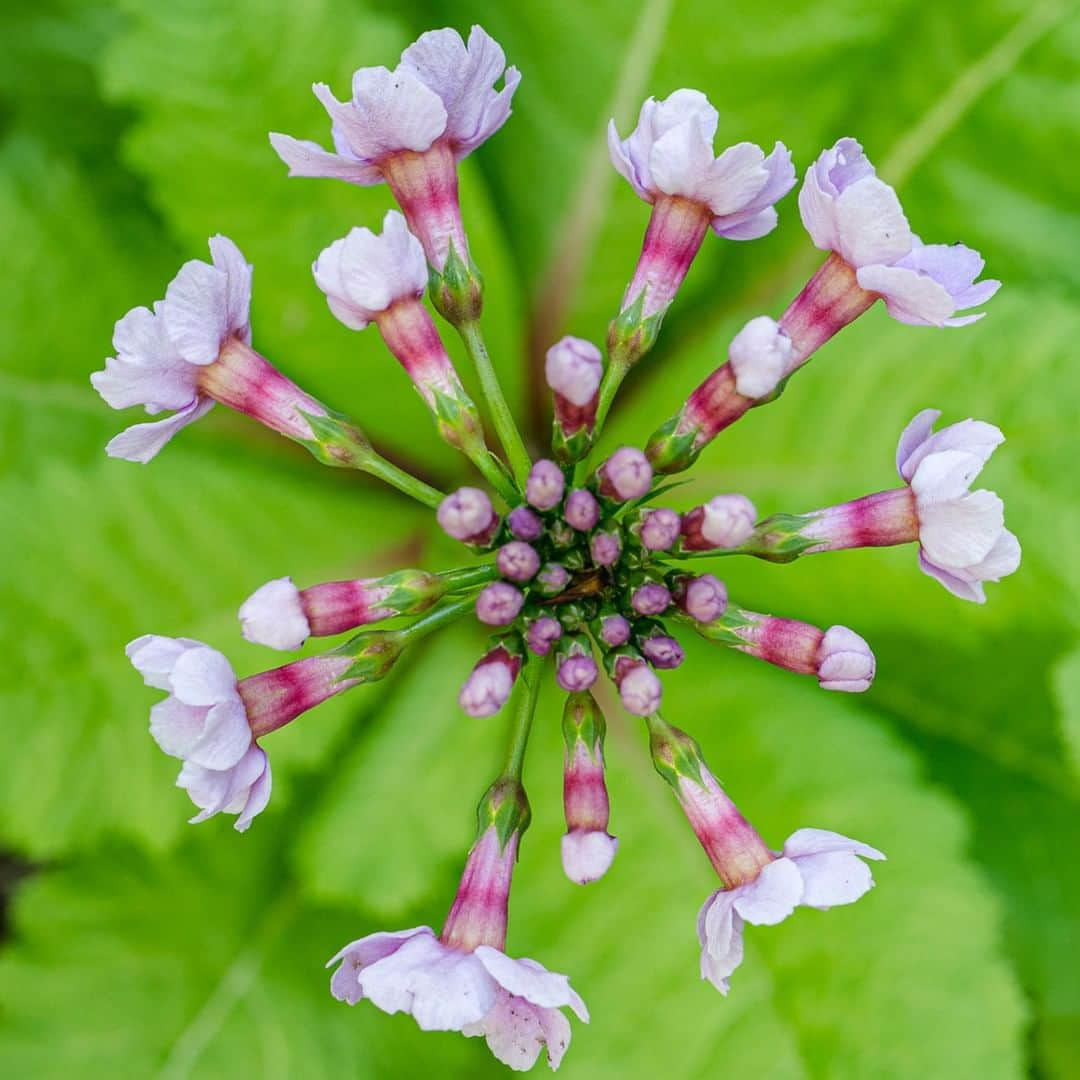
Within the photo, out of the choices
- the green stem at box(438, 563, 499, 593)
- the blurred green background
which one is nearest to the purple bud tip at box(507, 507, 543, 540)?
the green stem at box(438, 563, 499, 593)

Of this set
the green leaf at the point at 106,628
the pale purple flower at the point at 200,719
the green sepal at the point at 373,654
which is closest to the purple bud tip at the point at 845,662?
the green sepal at the point at 373,654

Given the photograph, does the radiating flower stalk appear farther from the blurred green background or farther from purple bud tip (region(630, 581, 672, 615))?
the blurred green background

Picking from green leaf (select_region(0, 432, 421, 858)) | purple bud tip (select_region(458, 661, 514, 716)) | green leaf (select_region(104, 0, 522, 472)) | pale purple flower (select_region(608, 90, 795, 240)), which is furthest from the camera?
green leaf (select_region(0, 432, 421, 858))

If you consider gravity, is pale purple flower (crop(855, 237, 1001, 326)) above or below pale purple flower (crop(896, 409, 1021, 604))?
above

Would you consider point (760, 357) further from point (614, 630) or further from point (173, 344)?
point (173, 344)

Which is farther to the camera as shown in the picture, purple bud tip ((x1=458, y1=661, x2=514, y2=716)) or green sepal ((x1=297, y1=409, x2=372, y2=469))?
green sepal ((x1=297, y1=409, x2=372, y2=469))

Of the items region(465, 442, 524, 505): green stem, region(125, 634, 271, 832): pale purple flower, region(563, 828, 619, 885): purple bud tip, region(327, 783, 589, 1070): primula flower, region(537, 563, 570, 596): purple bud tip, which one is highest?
region(465, 442, 524, 505): green stem
